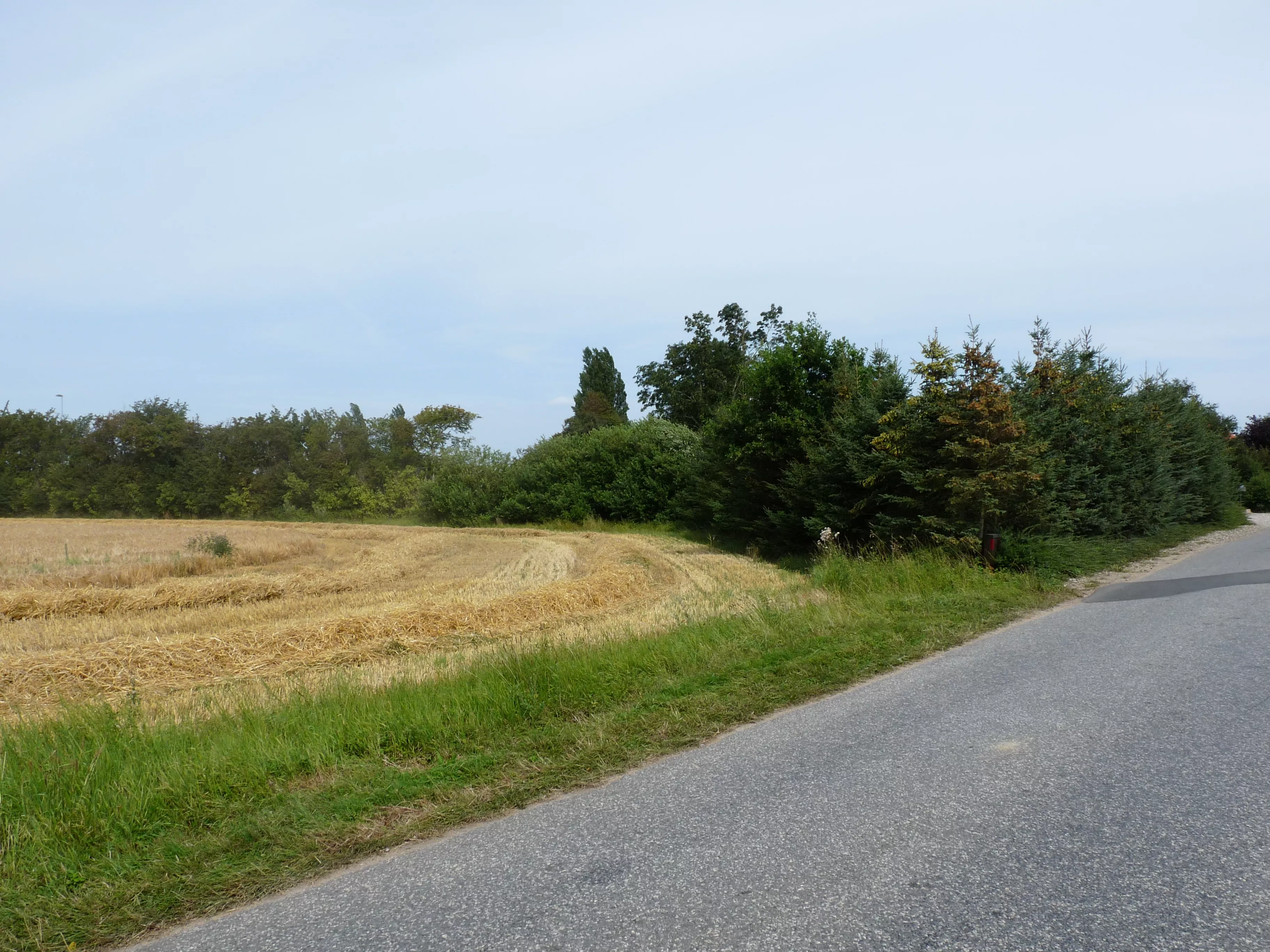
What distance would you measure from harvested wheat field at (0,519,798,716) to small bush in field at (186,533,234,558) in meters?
0.12

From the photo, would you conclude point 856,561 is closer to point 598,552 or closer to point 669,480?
point 598,552

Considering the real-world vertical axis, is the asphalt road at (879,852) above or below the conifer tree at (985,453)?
below

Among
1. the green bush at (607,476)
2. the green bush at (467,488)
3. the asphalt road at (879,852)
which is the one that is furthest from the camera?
the green bush at (467,488)

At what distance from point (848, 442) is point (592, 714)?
40.0ft

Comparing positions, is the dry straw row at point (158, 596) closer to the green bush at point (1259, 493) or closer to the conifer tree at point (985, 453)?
the conifer tree at point (985, 453)

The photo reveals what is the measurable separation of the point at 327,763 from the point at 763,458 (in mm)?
17592

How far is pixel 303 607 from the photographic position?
13547mm


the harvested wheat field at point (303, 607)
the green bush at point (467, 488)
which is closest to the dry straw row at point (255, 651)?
the harvested wheat field at point (303, 607)

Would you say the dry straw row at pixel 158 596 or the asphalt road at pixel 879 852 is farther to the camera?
the dry straw row at pixel 158 596

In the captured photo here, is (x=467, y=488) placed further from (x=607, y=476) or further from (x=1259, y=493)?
(x=1259, y=493)

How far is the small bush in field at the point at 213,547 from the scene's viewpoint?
2177 cm

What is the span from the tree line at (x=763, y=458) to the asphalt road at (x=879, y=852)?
28.6ft

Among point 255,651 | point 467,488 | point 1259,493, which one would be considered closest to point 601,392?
point 467,488

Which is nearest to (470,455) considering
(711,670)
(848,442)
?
(848,442)
